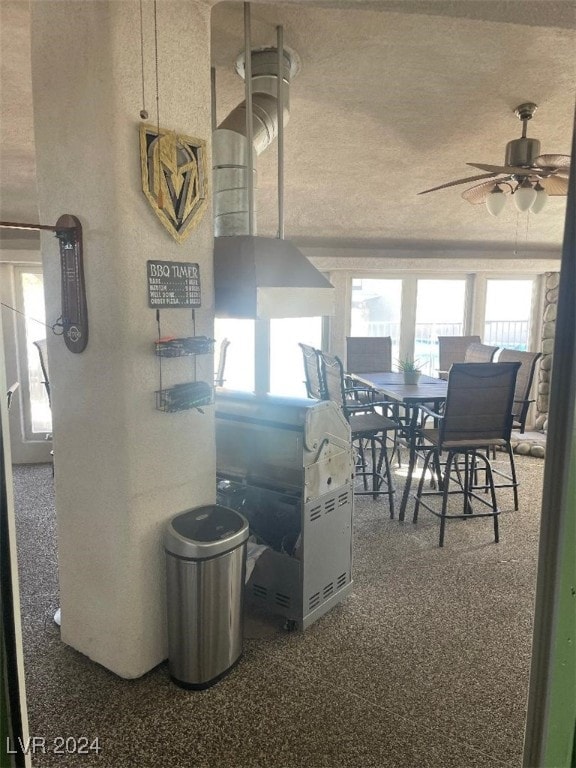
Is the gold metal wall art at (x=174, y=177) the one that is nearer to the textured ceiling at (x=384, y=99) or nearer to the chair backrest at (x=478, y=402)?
the textured ceiling at (x=384, y=99)

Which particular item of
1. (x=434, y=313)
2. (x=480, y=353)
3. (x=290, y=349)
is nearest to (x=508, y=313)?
(x=434, y=313)

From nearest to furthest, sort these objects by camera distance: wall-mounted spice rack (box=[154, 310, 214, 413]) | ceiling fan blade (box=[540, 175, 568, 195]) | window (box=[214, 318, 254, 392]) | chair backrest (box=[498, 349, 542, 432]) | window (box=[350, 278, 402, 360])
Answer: wall-mounted spice rack (box=[154, 310, 214, 413]), ceiling fan blade (box=[540, 175, 568, 195]), chair backrest (box=[498, 349, 542, 432]), window (box=[214, 318, 254, 392]), window (box=[350, 278, 402, 360])

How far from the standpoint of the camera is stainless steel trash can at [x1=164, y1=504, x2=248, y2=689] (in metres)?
1.99

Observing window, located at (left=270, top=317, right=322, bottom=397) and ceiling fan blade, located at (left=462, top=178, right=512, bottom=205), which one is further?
window, located at (left=270, top=317, right=322, bottom=397)

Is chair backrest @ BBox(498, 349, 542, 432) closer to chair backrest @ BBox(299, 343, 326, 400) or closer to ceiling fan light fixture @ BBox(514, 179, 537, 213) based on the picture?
ceiling fan light fixture @ BBox(514, 179, 537, 213)

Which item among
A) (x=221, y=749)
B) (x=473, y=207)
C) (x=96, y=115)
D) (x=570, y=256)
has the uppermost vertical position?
(x=473, y=207)

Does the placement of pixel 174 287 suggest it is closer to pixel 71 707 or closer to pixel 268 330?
pixel 71 707

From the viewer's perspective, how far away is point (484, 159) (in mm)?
3898

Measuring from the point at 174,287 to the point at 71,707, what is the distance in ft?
5.38

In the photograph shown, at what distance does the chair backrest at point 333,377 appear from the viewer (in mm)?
3537

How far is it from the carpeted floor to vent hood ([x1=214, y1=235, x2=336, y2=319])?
150 cm

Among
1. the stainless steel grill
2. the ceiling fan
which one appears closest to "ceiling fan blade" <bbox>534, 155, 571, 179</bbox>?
the ceiling fan

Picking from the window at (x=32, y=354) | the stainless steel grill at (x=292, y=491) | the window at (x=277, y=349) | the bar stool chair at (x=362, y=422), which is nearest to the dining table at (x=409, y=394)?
the bar stool chair at (x=362, y=422)

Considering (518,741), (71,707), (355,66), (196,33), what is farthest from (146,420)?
(355,66)
